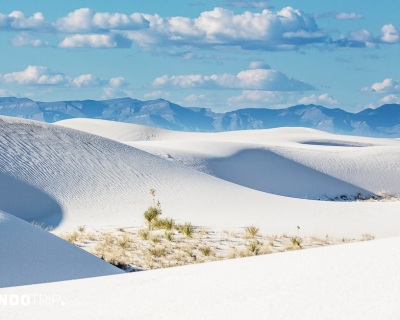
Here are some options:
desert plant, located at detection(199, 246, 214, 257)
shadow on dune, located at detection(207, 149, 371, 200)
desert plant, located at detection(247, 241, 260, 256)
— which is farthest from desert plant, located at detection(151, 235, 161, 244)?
shadow on dune, located at detection(207, 149, 371, 200)

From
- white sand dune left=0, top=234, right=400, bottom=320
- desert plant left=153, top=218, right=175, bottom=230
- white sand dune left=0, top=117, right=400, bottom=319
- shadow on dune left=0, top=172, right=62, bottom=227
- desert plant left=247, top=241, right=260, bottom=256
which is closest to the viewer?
white sand dune left=0, top=234, right=400, bottom=320

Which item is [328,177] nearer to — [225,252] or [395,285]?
[225,252]

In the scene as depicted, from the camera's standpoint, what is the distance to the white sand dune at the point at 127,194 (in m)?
19.7

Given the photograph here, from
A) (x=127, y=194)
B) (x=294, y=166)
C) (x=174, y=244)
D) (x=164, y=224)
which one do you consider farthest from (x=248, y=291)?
(x=294, y=166)

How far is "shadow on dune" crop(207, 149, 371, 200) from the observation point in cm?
3712

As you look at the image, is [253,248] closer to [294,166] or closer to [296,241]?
[296,241]

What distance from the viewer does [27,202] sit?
22297mm

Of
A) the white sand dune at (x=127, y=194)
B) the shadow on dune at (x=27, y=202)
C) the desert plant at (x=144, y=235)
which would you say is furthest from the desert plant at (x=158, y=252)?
the shadow on dune at (x=27, y=202)

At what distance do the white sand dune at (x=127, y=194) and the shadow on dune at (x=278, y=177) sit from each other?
952 centimetres

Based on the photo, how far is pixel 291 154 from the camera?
1693 inches

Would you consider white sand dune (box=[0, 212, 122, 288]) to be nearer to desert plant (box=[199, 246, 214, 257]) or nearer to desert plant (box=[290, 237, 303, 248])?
desert plant (box=[199, 246, 214, 257])

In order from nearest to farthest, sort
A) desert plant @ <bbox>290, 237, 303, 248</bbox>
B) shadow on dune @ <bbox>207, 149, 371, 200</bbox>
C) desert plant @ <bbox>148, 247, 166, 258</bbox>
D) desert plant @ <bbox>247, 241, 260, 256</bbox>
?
desert plant @ <bbox>148, 247, 166, 258</bbox> < desert plant @ <bbox>247, 241, 260, 256</bbox> < desert plant @ <bbox>290, 237, 303, 248</bbox> < shadow on dune @ <bbox>207, 149, 371, 200</bbox>

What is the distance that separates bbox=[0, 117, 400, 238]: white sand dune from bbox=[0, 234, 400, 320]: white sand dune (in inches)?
416

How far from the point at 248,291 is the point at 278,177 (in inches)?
1288
